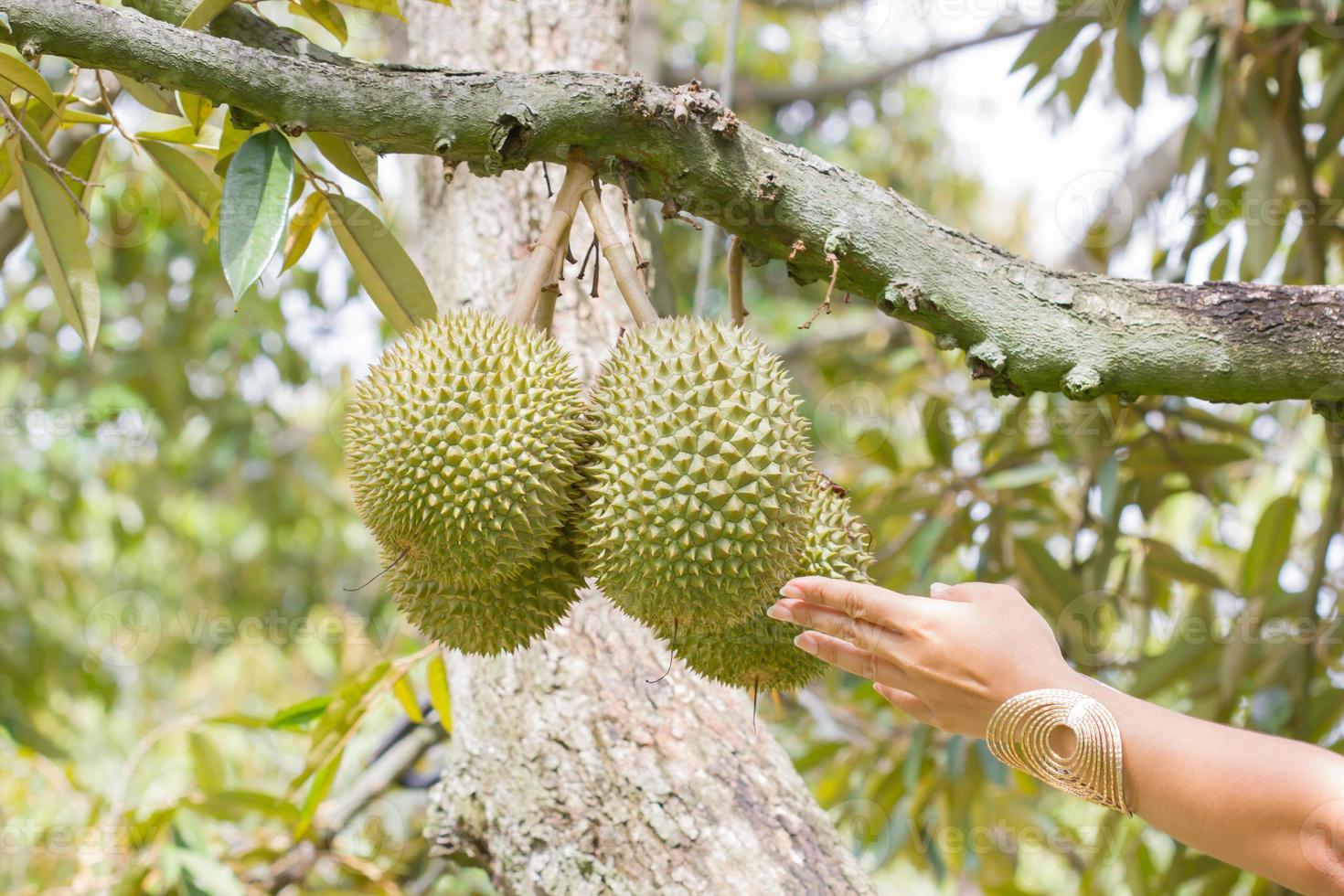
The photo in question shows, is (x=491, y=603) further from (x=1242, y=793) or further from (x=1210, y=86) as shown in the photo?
(x=1210, y=86)

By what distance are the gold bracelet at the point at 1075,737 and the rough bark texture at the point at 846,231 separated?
0.34m

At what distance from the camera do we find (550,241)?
1254 mm

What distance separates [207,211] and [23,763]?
5.57 feet

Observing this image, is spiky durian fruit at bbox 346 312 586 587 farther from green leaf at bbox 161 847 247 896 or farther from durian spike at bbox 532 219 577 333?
green leaf at bbox 161 847 247 896

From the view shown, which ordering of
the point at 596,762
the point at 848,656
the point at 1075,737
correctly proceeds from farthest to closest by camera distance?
the point at 596,762, the point at 848,656, the point at 1075,737

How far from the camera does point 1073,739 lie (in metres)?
1.11

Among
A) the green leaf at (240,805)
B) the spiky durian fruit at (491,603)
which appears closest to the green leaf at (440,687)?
the green leaf at (240,805)

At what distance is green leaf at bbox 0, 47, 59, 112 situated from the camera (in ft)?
3.85

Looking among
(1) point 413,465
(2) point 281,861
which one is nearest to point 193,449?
(2) point 281,861

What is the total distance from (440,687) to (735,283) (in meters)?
1.03

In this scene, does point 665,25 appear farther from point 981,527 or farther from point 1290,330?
point 1290,330

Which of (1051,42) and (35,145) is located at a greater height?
(1051,42)

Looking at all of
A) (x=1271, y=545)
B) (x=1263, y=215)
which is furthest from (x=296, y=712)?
(x=1263, y=215)

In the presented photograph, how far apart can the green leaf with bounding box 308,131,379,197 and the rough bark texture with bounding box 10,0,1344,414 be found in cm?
17
